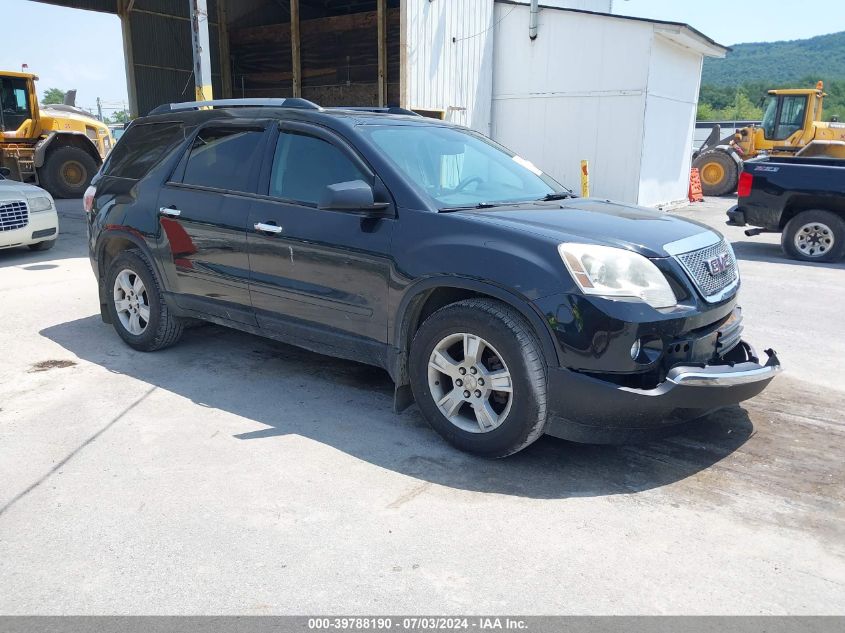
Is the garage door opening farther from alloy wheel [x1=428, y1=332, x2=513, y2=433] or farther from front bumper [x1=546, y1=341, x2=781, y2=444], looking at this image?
front bumper [x1=546, y1=341, x2=781, y2=444]

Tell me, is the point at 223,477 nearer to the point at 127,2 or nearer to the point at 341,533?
the point at 341,533

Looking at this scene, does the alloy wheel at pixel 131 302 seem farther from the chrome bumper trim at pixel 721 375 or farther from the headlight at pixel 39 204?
the headlight at pixel 39 204

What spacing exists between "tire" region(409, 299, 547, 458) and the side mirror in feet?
2.36

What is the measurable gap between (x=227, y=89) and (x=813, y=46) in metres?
143

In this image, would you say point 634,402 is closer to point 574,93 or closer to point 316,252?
point 316,252

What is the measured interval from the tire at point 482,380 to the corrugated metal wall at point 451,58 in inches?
394

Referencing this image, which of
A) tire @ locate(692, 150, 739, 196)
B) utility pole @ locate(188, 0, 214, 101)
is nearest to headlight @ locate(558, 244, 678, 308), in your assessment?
utility pole @ locate(188, 0, 214, 101)

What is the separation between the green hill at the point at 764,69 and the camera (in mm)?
87463

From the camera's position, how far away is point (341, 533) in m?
3.02

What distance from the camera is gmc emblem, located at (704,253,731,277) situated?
145 inches

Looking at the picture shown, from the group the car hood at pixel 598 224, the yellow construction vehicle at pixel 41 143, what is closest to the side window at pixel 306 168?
the car hood at pixel 598 224

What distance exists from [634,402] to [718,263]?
3.62ft

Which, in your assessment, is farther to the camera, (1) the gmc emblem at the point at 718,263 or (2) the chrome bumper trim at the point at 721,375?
(1) the gmc emblem at the point at 718,263

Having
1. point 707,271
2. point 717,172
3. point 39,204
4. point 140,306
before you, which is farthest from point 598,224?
point 717,172
